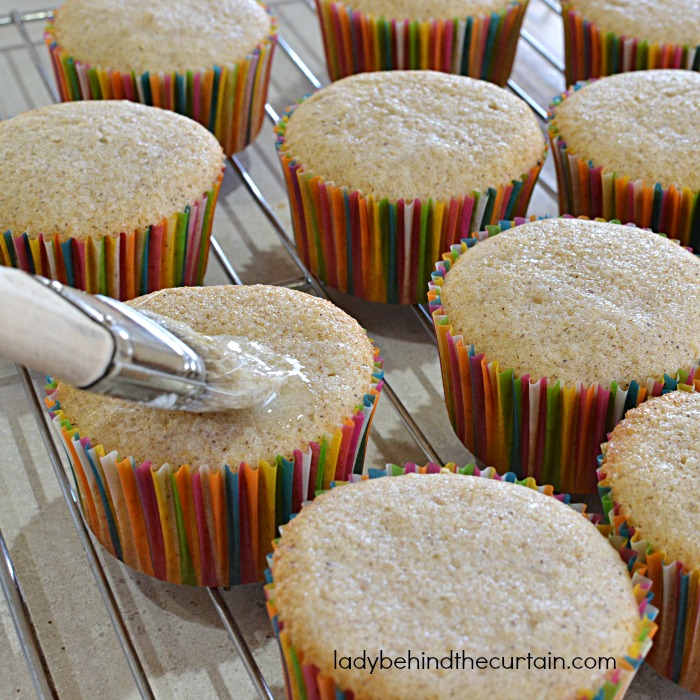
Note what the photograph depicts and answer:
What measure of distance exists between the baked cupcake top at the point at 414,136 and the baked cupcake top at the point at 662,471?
650 mm

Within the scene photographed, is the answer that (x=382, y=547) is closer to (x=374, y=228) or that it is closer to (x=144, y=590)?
(x=144, y=590)

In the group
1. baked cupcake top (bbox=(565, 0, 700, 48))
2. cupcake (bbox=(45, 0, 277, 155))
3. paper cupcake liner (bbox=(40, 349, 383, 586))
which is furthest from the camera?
baked cupcake top (bbox=(565, 0, 700, 48))

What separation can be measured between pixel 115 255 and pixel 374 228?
51 cm

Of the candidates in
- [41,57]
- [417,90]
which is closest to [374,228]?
[417,90]

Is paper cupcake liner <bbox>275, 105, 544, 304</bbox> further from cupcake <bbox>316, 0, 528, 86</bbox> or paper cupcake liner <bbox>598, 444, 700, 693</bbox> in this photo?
paper cupcake liner <bbox>598, 444, 700, 693</bbox>

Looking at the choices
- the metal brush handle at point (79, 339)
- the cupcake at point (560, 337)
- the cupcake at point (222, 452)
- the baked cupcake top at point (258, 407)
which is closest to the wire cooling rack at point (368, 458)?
the cupcake at point (222, 452)

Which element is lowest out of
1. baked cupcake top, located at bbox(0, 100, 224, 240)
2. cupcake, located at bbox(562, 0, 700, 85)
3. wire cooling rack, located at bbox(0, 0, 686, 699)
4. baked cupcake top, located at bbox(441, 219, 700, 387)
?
wire cooling rack, located at bbox(0, 0, 686, 699)

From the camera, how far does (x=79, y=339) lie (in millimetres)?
1100

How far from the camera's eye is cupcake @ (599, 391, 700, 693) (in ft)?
4.37

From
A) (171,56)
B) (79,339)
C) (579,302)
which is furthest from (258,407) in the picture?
(171,56)

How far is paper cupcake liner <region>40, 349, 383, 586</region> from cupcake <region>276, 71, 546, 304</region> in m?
0.45

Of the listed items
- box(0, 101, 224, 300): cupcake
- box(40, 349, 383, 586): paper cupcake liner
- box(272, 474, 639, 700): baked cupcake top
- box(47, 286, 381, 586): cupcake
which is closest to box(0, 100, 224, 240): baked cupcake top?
box(0, 101, 224, 300): cupcake

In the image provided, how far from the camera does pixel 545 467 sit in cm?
173

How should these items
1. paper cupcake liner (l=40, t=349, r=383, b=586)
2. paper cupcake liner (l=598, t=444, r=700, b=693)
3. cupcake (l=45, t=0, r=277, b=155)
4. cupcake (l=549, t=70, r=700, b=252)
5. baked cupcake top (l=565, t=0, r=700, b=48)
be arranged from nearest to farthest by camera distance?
paper cupcake liner (l=598, t=444, r=700, b=693) < paper cupcake liner (l=40, t=349, r=383, b=586) < cupcake (l=549, t=70, r=700, b=252) < cupcake (l=45, t=0, r=277, b=155) < baked cupcake top (l=565, t=0, r=700, b=48)
